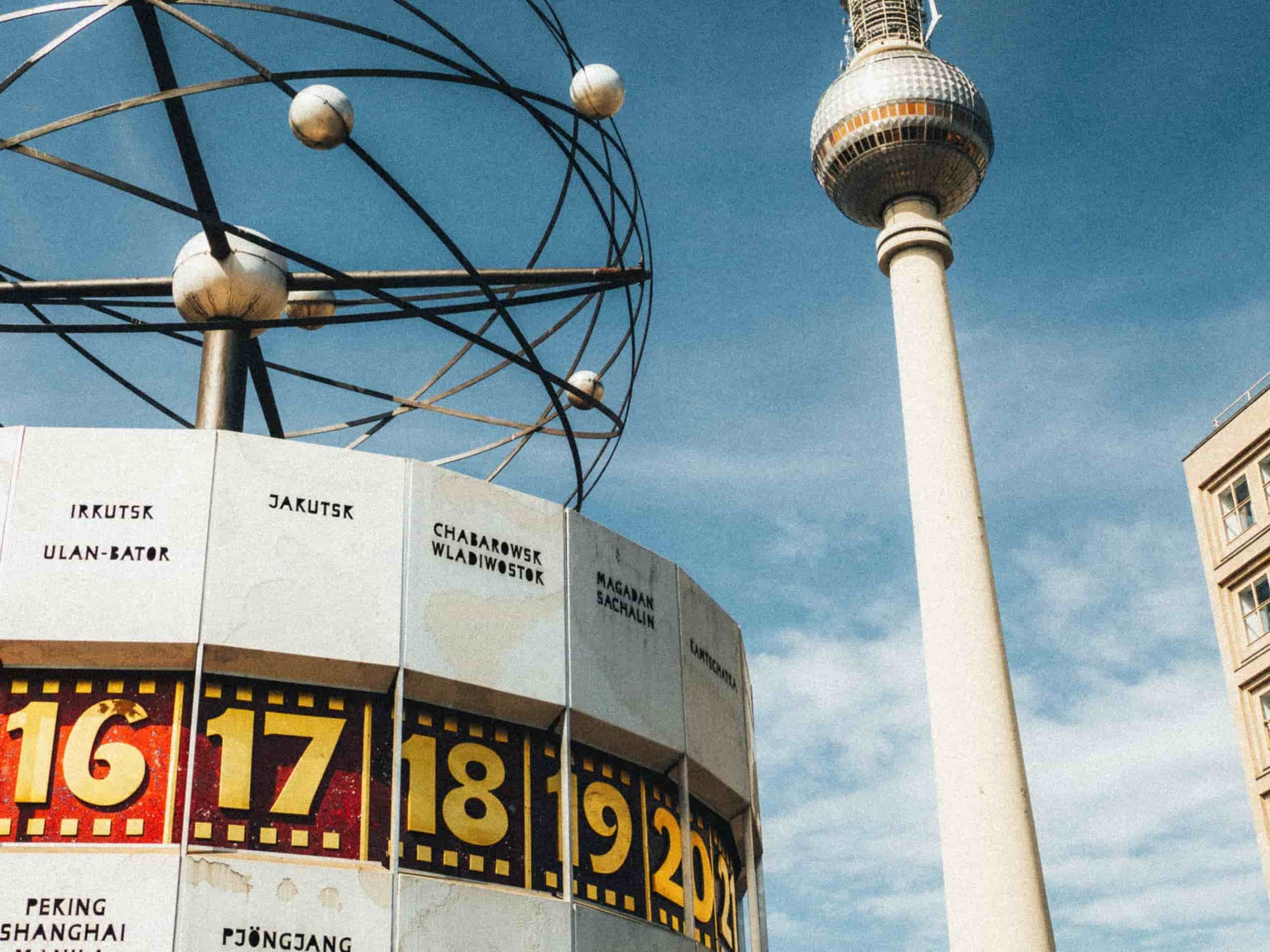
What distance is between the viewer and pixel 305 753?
51.9 feet

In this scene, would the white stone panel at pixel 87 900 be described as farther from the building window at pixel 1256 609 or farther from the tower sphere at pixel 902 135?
the building window at pixel 1256 609

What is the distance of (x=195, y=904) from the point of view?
1432 cm

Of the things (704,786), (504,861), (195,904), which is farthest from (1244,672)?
(195,904)

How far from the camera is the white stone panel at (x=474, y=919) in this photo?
49.6 feet

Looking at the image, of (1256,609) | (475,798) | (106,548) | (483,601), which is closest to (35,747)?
(106,548)

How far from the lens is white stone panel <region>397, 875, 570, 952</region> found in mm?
15109

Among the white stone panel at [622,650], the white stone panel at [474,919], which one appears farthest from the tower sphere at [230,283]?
the white stone panel at [474,919]

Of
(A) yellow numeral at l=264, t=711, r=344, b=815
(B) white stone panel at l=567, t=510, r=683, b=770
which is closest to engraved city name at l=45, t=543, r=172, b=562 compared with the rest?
(A) yellow numeral at l=264, t=711, r=344, b=815

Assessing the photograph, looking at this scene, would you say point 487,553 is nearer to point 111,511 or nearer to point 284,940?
point 111,511

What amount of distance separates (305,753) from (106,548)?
278 cm

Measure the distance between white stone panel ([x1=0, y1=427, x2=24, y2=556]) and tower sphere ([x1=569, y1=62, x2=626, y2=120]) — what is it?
6.93 meters

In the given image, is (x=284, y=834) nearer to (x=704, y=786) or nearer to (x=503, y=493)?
(x=503, y=493)

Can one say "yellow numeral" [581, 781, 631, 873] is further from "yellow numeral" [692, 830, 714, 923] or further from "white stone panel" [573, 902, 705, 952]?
"yellow numeral" [692, 830, 714, 923]

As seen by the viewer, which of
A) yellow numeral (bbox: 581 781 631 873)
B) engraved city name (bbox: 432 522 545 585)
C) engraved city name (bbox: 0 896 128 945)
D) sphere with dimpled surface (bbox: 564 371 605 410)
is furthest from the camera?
sphere with dimpled surface (bbox: 564 371 605 410)
